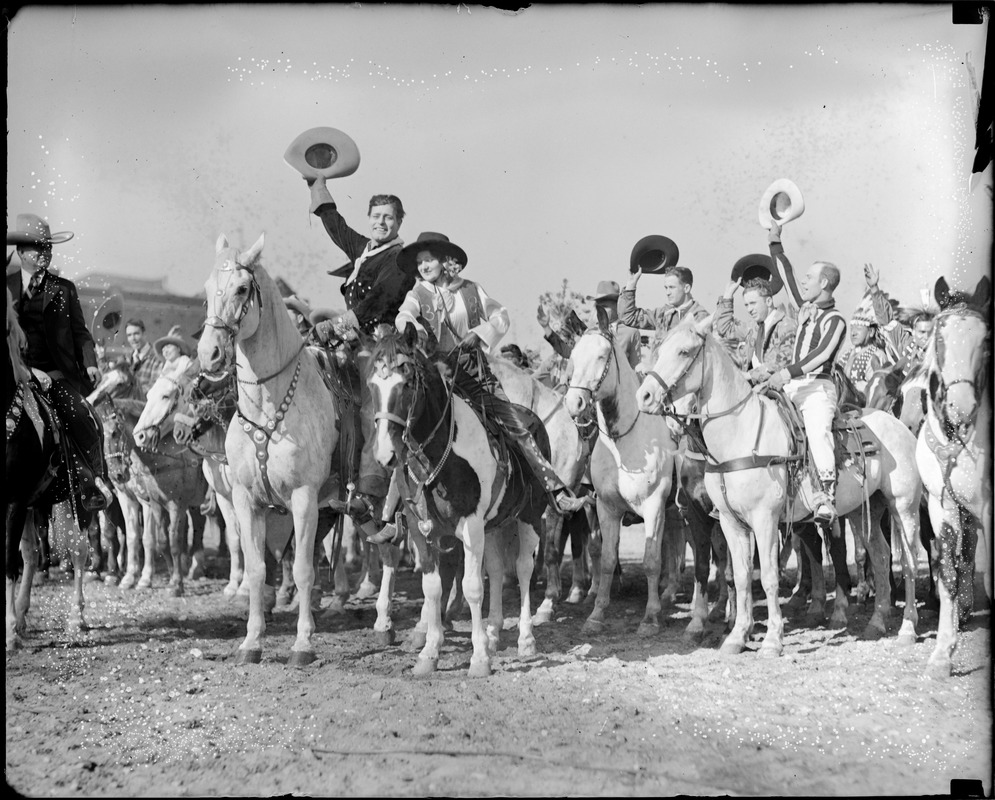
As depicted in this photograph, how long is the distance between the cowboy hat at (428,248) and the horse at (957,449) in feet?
14.2

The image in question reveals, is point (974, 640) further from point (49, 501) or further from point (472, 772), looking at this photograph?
point (49, 501)

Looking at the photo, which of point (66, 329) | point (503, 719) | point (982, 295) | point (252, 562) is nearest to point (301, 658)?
point (252, 562)

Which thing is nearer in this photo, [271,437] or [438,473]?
[438,473]

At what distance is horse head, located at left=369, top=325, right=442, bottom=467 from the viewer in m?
7.79

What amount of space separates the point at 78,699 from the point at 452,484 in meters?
3.29

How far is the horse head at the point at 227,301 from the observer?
8156 millimetres

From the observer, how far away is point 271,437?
29.1ft

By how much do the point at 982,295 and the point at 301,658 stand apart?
617 cm

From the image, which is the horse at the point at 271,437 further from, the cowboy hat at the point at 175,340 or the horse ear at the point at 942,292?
the cowboy hat at the point at 175,340

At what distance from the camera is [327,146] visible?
8.98 meters

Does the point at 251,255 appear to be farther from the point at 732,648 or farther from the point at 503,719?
the point at 732,648

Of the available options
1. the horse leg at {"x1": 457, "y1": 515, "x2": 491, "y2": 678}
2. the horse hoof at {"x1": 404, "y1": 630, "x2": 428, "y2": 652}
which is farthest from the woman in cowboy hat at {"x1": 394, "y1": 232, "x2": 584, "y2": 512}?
the horse hoof at {"x1": 404, "y1": 630, "x2": 428, "y2": 652}

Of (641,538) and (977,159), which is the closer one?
(977,159)

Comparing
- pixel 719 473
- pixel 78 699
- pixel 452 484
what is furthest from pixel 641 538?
pixel 78 699
